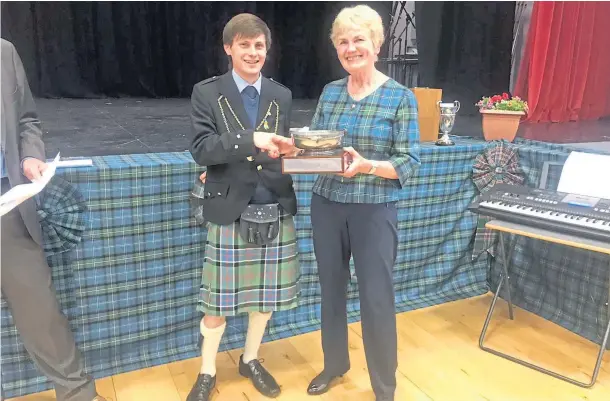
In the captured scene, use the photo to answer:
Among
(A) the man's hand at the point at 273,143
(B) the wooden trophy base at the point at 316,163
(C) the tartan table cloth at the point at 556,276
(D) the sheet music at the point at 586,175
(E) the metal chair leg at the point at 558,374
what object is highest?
(A) the man's hand at the point at 273,143

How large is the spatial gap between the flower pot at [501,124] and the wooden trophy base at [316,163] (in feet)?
5.11

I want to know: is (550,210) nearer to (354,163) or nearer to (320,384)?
(354,163)

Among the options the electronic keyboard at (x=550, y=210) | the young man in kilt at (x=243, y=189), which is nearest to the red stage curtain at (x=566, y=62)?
the electronic keyboard at (x=550, y=210)

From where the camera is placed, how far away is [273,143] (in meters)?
1.61

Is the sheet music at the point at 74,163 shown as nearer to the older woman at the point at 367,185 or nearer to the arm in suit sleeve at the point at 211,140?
the arm in suit sleeve at the point at 211,140

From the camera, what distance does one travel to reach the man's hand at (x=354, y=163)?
5.13 ft

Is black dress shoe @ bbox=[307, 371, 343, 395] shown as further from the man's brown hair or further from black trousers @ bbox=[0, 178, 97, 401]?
the man's brown hair

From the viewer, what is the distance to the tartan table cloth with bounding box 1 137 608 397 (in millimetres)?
2020

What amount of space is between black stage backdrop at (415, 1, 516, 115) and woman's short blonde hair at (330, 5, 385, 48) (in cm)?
439

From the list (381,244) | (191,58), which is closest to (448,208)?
(381,244)

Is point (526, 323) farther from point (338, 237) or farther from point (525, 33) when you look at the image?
point (525, 33)

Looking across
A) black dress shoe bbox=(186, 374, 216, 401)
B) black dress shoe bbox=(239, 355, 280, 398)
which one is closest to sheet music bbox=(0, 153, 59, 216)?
black dress shoe bbox=(186, 374, 216, 401)

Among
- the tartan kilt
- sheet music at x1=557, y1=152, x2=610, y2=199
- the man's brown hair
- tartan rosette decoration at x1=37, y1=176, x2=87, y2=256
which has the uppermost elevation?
the man's brown hair

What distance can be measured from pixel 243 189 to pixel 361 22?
631 millimetres
